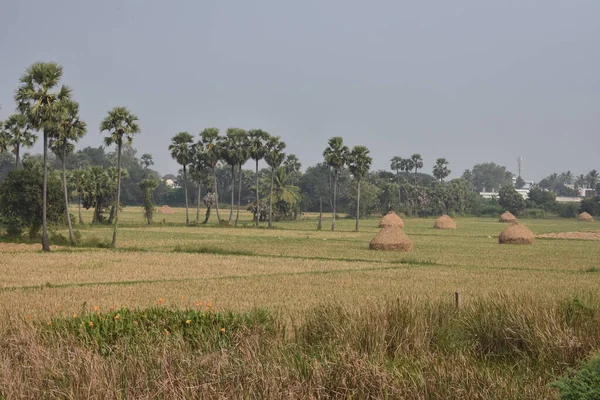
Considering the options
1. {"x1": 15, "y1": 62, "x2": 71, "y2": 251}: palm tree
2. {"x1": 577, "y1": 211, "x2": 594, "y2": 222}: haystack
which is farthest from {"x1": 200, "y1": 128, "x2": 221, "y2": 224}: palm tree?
{"x1": 577, "y1": 211, "x2": 594, "y2": 222}: haystack

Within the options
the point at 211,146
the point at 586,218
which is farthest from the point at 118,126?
the point at 586,218

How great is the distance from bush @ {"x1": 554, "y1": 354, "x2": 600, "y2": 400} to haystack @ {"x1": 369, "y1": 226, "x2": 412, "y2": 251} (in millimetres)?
32530

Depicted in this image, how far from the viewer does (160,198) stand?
14562 centimetres

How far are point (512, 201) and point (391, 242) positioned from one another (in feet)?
303

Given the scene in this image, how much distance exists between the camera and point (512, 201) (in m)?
128

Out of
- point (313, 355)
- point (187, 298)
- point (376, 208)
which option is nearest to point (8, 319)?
point (313, 355)

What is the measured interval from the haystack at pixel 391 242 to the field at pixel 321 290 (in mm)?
1180

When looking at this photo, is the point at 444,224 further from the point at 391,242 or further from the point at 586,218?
the point at 586,218

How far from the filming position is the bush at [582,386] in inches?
318

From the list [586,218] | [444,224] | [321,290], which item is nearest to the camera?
[321,290]

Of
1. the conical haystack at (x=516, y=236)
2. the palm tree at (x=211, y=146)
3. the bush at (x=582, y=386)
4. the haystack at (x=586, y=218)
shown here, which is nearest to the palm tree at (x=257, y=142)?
the palm tree at (x=211, y=146)

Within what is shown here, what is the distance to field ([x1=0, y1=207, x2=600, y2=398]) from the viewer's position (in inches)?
367

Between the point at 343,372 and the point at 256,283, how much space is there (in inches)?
614

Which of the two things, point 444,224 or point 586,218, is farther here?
point 586,218
